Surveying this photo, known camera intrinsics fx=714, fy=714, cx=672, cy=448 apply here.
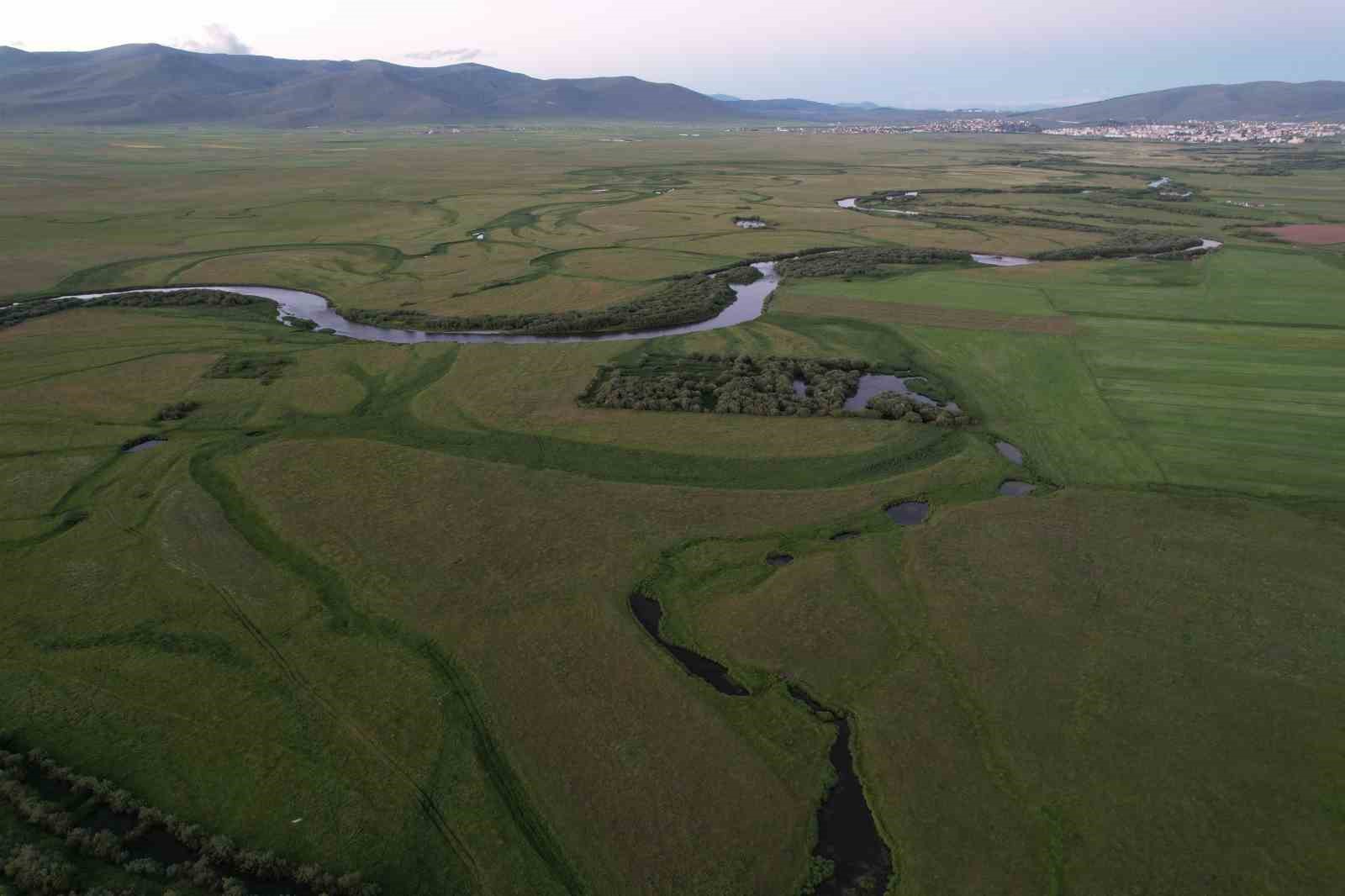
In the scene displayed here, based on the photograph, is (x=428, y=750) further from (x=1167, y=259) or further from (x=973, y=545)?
(x=1167, y=259)

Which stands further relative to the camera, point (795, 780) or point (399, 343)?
point (399, 343)

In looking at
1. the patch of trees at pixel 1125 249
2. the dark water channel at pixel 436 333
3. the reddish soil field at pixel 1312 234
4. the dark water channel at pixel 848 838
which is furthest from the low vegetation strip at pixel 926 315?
the reddish soil field at pixel 1312 234

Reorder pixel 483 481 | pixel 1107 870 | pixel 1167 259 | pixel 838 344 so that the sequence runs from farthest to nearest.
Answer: pixel 1167 259
pixel 838 344
pixel 483 481
pixel 1107 870

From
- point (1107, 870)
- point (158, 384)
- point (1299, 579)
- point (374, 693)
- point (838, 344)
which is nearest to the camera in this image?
point (1107, 870)

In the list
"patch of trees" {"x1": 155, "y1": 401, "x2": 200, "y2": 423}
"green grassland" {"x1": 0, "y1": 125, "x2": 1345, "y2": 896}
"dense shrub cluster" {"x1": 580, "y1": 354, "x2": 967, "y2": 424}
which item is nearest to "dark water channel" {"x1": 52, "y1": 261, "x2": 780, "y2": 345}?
"green grassland" {"x1": 0, "y1": 125, "x2": 1345, "y2": 896}

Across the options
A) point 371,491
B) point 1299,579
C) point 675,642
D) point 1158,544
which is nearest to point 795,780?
point 675,642

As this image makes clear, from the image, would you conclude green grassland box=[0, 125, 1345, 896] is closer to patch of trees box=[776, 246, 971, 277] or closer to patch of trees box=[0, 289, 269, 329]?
patch of trees box=[0, 289, 269, 329]
